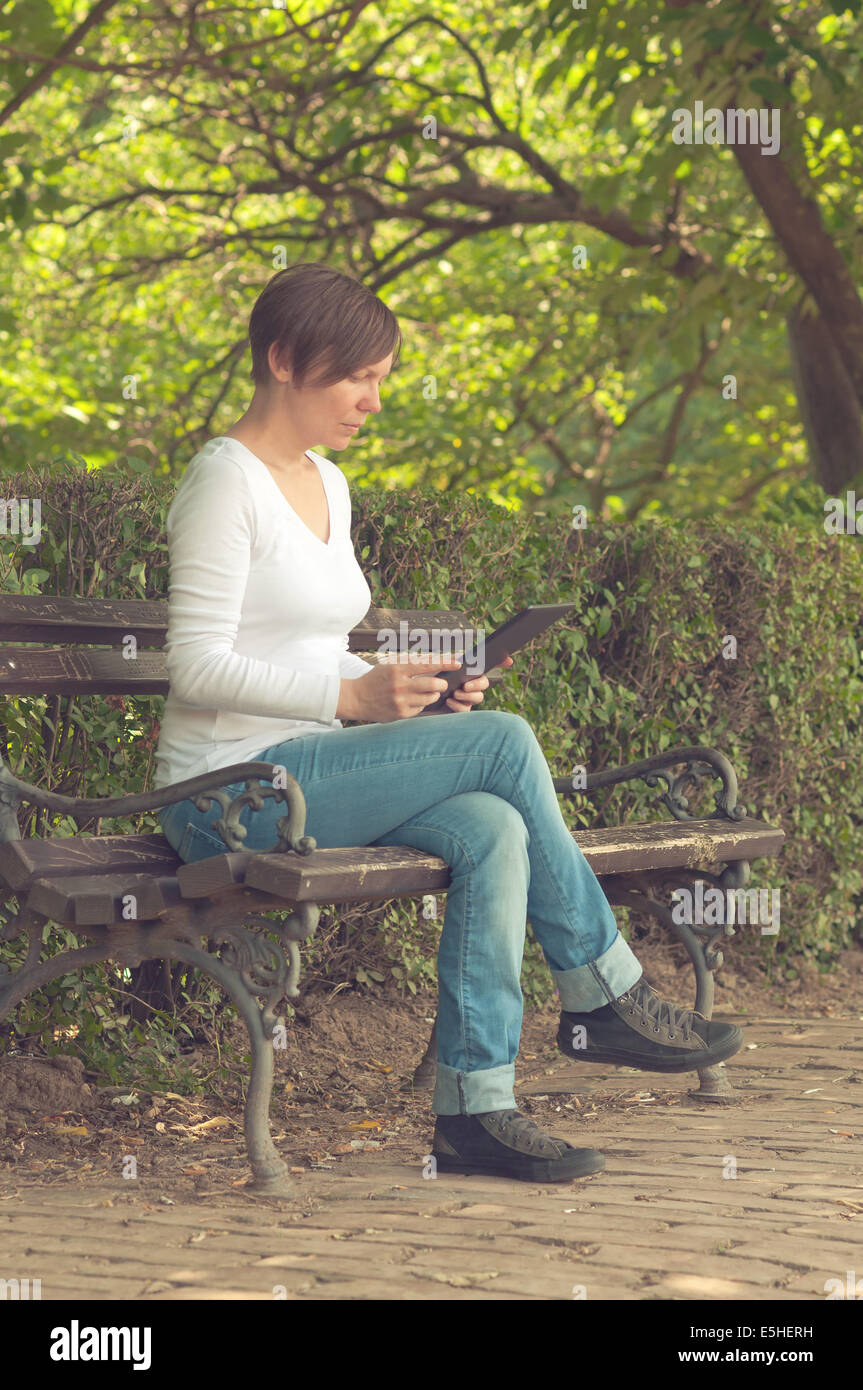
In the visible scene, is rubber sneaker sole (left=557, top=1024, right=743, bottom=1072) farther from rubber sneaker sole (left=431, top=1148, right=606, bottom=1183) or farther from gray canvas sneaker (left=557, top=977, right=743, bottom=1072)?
rubber sneaker sole (left=431, top=1148, right=606, bottom=1183)

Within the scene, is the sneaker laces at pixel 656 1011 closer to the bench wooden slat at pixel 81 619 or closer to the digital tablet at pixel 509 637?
the digital tablet at pixel 509 637

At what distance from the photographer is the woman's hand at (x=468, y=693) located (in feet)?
12.1

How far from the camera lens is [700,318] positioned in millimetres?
A: 8586

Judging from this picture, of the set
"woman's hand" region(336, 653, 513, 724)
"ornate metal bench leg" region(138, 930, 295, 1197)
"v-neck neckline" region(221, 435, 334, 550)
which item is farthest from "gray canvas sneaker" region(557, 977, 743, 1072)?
"v-neck neckline" region(221, 435, 334, 550)

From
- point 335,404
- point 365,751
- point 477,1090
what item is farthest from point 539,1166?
point 335,404

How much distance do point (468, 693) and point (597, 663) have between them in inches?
72.4

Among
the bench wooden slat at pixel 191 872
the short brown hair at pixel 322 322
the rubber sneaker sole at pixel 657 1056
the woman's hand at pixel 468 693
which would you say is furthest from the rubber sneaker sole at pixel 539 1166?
the short brown hair at pixel 322 322

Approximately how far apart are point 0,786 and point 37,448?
22.8 feet

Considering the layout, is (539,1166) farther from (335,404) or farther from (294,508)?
(335,404)

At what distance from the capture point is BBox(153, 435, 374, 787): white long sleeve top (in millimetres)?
3299

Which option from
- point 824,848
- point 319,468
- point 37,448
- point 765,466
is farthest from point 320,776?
point 765,466

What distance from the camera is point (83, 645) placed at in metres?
4.15

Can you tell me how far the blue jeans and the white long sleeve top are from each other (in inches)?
4.3

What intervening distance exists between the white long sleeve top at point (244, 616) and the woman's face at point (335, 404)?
175mm
